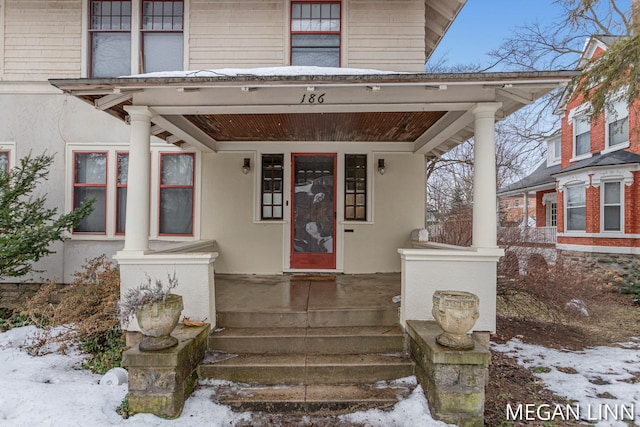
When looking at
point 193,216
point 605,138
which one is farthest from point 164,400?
point 605,138

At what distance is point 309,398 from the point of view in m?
3.16

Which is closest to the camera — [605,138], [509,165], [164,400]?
[164,400]

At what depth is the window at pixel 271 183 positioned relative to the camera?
6480 mm

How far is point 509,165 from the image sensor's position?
1703cm

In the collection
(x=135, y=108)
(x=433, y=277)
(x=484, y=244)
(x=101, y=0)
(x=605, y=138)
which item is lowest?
(x=433, y=277)

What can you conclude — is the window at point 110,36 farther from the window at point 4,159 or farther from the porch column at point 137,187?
the porch column at point 137,187

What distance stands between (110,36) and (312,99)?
16.2 feet

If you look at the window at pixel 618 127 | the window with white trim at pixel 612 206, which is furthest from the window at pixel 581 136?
the window with white trim at pixel 612 206

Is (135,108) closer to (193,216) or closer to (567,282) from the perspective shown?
(193,216)

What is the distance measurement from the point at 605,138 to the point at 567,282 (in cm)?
750

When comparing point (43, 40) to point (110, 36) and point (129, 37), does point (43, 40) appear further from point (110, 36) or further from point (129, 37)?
point (129, 37)

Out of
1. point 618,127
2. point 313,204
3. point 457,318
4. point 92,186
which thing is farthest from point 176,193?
point 618,127

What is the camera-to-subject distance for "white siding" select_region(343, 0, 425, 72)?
6.27 meters

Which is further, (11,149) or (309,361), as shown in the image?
(11,149)
